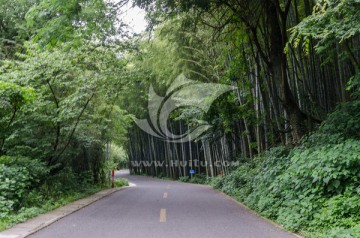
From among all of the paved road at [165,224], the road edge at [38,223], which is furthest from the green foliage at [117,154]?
the paved road at [165,224]

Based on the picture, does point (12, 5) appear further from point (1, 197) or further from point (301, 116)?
point (301, 116)

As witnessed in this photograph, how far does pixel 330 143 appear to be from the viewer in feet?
21.8

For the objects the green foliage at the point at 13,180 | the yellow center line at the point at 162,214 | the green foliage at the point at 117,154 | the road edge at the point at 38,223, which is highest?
the green foliage at the point at 117,154

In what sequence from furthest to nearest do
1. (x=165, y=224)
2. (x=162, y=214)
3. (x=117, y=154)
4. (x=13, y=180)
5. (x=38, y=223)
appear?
(x=117, y=154), (x=13, y=180), (x=162, y=214), (x=38, y=223), (x=165, y=224)

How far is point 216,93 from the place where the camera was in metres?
13.1

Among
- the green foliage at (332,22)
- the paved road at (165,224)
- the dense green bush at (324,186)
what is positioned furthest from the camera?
the paved road at (165,224)

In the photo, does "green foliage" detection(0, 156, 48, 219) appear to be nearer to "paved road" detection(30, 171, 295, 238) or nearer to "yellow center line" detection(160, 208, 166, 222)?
"paved road" detection(30, 171, 295, 238)

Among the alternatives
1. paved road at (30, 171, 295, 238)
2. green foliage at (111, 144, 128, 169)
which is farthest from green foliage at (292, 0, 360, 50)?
green foliage at (111, 144, 128, 169)

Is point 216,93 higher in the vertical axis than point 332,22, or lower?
higher

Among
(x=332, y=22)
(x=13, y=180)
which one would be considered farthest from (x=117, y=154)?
(x=332, y=22)

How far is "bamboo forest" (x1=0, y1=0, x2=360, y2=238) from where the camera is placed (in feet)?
18.7

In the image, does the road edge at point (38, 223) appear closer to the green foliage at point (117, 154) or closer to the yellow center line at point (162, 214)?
the yellow center line at point (162, 214)

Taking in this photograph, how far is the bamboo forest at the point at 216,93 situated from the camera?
5691 millimetres

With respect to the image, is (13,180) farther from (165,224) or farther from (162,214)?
(165,224)
